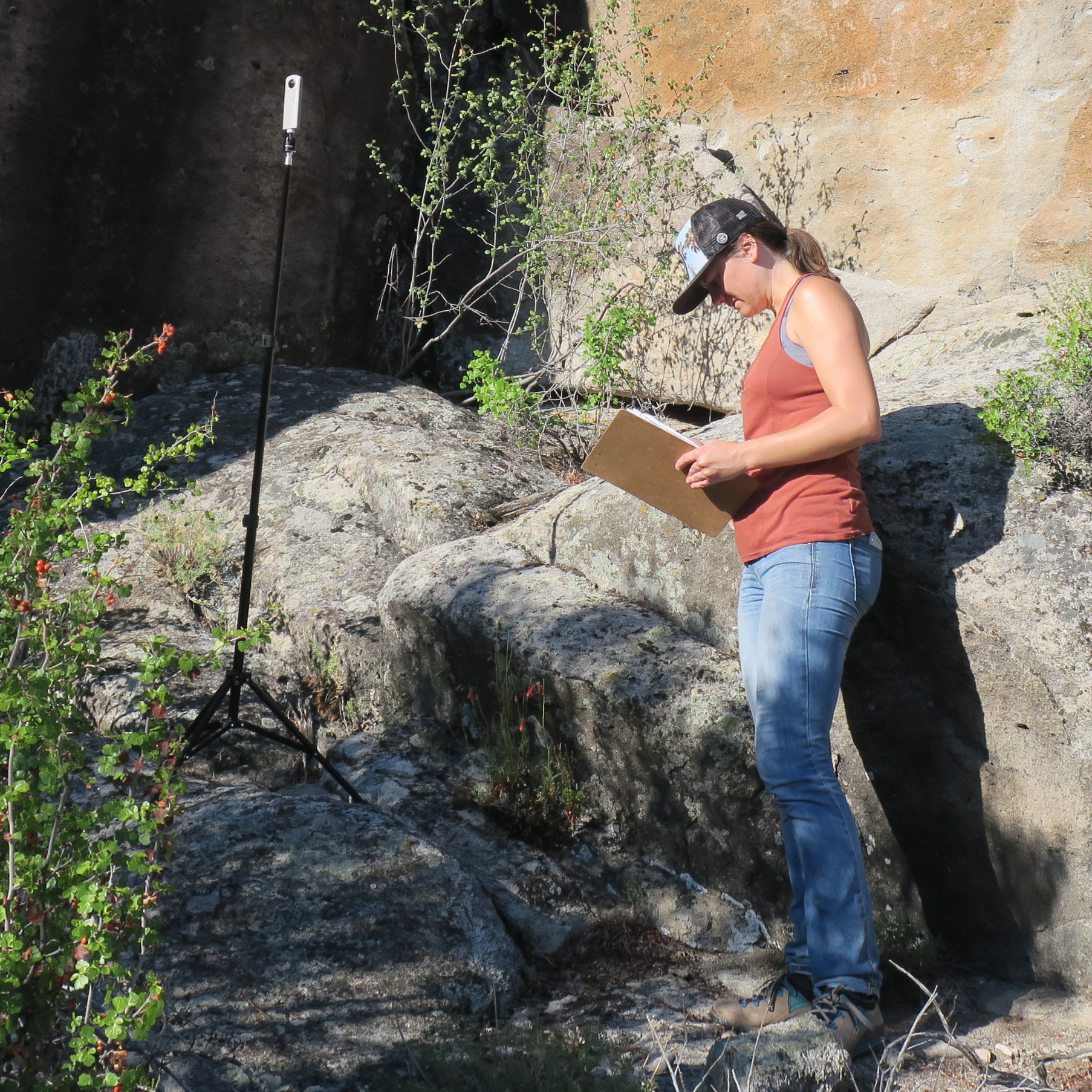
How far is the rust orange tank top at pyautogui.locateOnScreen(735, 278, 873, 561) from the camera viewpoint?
2275 millimetres

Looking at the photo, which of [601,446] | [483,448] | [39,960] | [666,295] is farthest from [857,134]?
[39,960]

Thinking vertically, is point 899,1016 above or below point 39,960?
below

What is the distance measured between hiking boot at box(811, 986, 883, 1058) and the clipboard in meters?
1.07

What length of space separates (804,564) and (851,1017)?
Result: 36.8 inches

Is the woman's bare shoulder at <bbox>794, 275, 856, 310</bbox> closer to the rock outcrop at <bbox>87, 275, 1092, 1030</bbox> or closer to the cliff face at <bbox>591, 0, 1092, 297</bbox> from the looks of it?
the rock outcrop at <bbox>87, 275, 1092, 1030</bbox>

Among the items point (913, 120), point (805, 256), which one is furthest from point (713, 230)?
point (913, 120)

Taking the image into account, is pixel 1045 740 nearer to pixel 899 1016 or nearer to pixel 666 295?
pixel 899 1016

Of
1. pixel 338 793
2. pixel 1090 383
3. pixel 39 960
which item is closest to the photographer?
pixel 39 960

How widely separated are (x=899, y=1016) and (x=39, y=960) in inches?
74.8

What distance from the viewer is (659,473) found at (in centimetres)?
251

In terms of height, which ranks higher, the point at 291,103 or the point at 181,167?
the point at 181,167

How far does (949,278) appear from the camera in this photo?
5.29m

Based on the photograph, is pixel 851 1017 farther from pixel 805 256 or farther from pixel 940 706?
pixel 805 256

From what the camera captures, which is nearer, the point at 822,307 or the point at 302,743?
the point at 822,307
